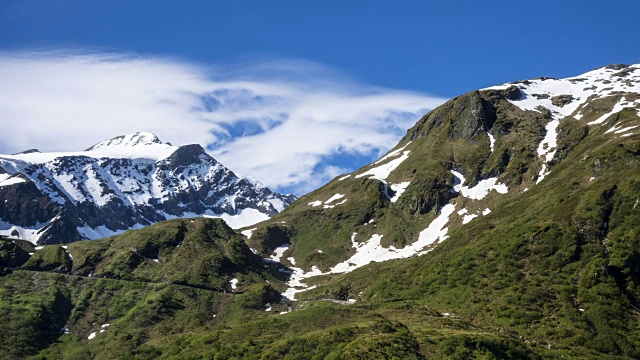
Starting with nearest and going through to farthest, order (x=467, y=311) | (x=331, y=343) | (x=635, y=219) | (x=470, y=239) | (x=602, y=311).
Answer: (x=331, y=343) < (x=602, y=311) < (x=467, y=311) < (x=635, y=219) < (x=470, y=239)

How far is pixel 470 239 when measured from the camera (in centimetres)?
16050

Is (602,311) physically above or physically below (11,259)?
below

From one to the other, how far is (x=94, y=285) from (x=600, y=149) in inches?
6148

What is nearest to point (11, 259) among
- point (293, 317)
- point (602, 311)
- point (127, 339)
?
point (127, 339)

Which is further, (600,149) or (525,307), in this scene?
(600,149)

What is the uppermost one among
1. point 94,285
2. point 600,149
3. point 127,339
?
point 600,149

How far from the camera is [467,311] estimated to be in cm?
11744

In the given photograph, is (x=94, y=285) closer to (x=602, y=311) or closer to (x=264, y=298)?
(x=264, y=298)

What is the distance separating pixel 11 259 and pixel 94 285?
31231mm

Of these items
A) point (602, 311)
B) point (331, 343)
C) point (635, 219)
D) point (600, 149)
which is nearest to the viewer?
point (331, 343)

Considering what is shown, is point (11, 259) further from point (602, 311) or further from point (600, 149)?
point (600, 149)

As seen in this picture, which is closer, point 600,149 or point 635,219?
point 635,219

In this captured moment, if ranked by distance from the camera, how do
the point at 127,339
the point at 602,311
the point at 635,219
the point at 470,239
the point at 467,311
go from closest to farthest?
the point at 602,311
the point at 467,311
the point at 635,219
the point at 127,339
the point at 470,239

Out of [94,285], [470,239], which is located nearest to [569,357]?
[470,239]
